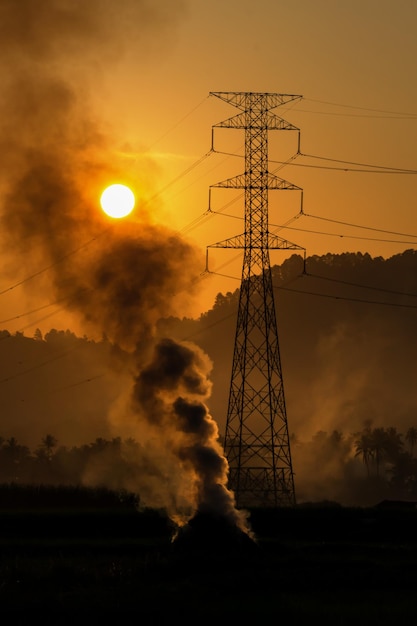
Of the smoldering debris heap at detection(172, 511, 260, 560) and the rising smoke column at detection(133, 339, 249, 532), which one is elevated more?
the rising smoke column at detection(133, 339, 249, 532)

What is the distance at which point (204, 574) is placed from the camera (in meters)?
69.7

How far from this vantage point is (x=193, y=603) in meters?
61.1

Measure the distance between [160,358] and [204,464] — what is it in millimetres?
9098

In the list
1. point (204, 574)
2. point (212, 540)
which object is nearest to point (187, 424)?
point (212, 540)

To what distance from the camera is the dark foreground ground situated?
5894 centimetres

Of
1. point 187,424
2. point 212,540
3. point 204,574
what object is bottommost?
point 204,574

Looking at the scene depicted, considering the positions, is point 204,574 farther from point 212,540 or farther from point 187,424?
point 187,424

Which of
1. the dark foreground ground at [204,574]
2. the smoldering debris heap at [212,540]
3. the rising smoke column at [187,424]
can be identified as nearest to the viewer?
the dark foreground ground at [204,574]

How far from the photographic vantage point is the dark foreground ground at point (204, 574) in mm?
58938

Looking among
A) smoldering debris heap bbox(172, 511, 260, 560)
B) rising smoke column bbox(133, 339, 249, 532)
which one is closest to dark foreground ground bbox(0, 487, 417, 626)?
smoldering debris heap bbox(172, 511, 260, 560)

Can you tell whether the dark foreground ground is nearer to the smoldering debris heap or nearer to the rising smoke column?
the smoldering debris heap

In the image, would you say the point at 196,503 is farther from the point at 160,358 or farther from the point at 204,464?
the point at 160,358

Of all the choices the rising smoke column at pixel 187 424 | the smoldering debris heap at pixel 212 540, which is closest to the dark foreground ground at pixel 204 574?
the smoldering debris heap at pixel 212 540

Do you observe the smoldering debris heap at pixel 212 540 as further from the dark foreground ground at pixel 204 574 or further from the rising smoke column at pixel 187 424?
the rising smoke column at pixel 187 424
